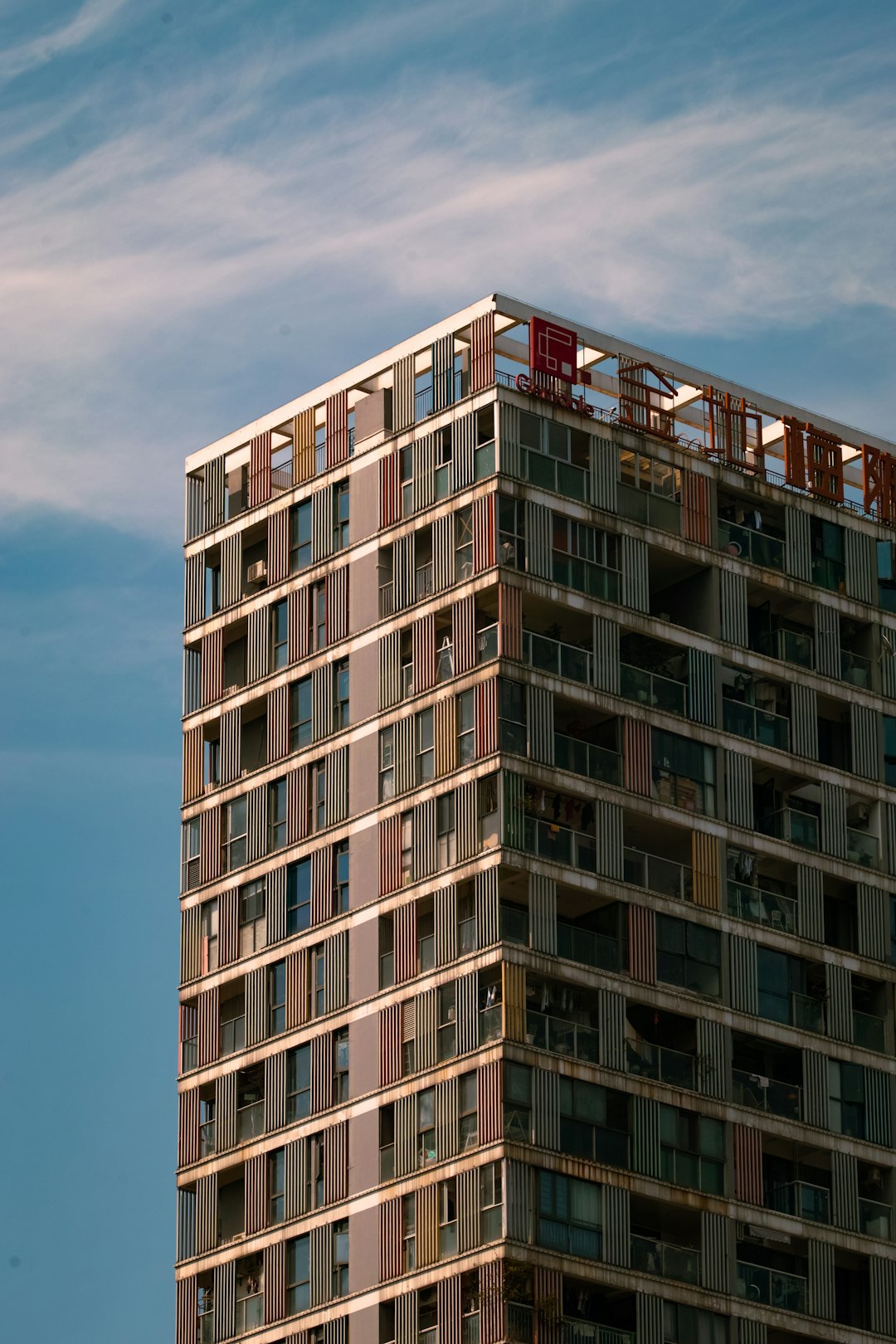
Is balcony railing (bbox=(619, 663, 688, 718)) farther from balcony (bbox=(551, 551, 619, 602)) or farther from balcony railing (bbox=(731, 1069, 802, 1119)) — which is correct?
balcony railing (bbox=(731, 1069, 802, 1119))

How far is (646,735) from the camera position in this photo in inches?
5113

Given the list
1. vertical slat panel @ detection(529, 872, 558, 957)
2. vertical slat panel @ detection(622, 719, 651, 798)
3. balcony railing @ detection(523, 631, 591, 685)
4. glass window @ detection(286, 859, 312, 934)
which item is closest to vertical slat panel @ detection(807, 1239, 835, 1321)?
vertical slat panel @ detection(529, 872, 558, 957)

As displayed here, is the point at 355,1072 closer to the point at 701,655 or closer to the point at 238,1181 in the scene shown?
the point at 238,1181

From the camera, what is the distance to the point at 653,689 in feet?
430

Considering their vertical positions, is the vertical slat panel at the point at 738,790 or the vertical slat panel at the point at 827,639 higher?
the vertical slat panel at the point at 827,639

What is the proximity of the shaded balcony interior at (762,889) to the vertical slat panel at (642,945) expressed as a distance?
12.9ft

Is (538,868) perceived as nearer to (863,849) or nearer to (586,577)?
(586,577)

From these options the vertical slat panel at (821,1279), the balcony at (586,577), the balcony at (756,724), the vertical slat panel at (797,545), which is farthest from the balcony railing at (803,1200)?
the vertical slat panel at (797,545)

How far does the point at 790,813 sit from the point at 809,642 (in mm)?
6586

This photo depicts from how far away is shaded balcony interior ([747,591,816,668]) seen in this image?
135625 millimetres

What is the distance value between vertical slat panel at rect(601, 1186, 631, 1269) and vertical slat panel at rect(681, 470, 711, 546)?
936 inches

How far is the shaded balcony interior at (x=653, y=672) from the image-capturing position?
427 feet

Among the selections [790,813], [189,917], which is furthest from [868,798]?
[189,917]

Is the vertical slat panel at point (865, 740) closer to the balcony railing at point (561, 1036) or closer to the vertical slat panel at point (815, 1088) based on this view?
the vertical slat panel at point (815, 1088)
